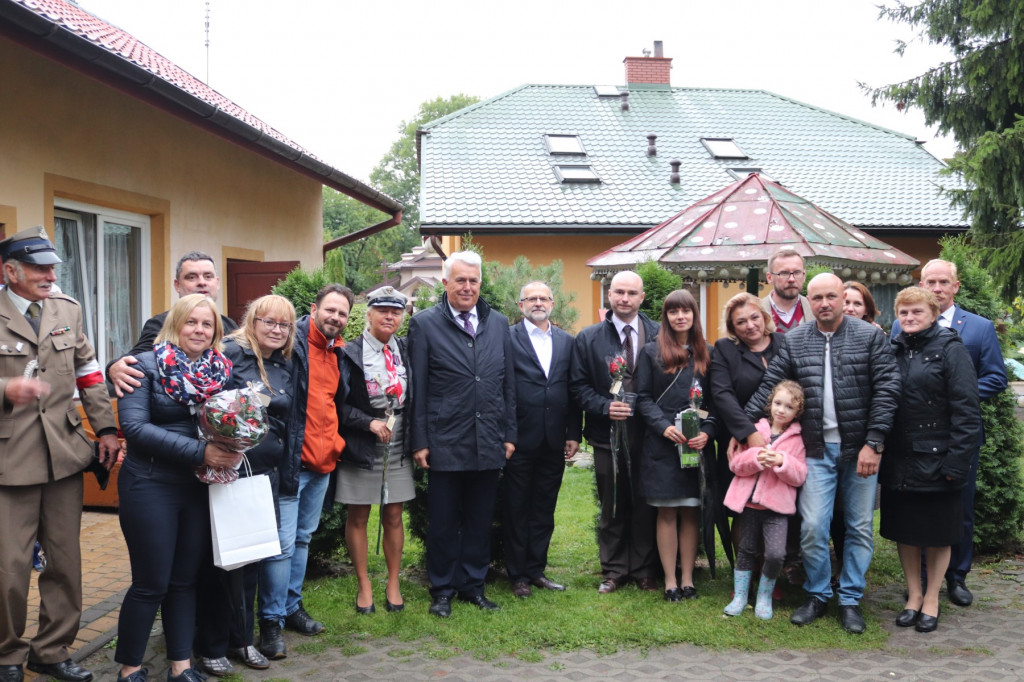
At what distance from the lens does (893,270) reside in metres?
8.57

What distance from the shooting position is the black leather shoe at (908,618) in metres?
5.10

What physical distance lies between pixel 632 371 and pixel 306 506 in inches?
87.6

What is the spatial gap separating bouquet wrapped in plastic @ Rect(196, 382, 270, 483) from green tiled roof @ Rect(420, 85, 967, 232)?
14757 mm

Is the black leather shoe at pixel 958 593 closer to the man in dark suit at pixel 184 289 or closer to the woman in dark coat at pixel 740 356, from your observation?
the woman in dark coat at pixel 740 356

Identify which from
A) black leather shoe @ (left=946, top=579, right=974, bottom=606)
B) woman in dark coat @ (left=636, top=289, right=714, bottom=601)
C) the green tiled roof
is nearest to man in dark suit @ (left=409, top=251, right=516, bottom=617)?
woman in dark coat @ (left=636, top=289, right=714, bottom=601)

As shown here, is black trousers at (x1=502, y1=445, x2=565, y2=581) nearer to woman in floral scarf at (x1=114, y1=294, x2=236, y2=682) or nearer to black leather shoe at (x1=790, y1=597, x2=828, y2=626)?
black leather shoe at (x1=790, y1=597, x2=828, y2=626)

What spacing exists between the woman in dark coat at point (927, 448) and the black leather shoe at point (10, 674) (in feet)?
15.4

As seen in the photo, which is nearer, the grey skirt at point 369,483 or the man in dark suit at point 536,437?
the grey skirt at point 369,483

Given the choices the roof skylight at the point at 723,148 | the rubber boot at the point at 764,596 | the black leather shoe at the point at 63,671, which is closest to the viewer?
the black leather shoe at the point at 63,671

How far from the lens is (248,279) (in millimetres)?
9719

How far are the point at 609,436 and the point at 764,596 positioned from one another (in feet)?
4.48

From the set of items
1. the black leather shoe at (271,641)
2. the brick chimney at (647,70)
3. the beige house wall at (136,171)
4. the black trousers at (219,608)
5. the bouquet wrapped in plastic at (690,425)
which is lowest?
the black leather shoe at (271,641)

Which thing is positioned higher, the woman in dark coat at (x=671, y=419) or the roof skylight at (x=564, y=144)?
the roof skylight at (x=564, y=144)

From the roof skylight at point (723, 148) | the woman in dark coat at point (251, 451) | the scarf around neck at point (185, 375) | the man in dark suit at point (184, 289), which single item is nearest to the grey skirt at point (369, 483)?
the woman in dark coat at point (251, 451)
